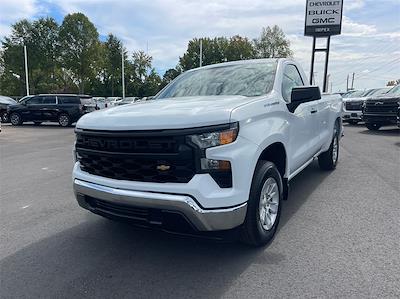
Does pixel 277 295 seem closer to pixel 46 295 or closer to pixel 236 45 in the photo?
pixel 46 295

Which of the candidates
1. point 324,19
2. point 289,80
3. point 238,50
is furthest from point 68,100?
point 238,50

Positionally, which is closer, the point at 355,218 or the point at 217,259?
the point at 217,259

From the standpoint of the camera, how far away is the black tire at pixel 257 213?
324cm

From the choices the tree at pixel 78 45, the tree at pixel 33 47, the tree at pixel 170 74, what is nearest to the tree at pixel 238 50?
the tree at pixel 170 74

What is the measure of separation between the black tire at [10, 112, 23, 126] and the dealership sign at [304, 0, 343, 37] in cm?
1917

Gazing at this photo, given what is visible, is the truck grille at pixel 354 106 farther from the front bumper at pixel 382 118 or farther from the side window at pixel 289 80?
the side window at pixel 289 80

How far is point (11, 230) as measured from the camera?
4207 mm

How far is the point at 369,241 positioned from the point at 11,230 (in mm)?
3959

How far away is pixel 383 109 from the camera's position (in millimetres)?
14125

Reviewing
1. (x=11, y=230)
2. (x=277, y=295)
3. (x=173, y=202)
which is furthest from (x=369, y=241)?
(x=11, y=230)

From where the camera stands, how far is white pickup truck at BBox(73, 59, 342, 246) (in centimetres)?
293

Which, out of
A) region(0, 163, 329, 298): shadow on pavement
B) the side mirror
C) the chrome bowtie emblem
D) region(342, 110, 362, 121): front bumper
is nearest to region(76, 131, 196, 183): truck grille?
the chrome bowtie emblem

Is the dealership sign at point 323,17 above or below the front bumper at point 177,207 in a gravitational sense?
above

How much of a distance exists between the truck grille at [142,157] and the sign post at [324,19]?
22.9m
